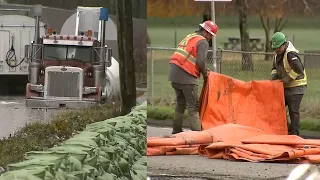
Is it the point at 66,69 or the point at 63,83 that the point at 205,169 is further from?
the point at 66,69

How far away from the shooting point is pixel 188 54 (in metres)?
2.80

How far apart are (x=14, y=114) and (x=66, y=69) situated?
0.55m

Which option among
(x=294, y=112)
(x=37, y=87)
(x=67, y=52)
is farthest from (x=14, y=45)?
(x=294, y=112)

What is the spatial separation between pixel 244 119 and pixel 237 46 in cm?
40

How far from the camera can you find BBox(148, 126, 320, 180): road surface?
107 inches

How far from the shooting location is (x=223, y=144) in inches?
122

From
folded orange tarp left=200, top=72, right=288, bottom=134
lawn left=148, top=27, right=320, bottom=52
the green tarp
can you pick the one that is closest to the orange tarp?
folded orange tarp left=200, top=72, right=288, bottom=134

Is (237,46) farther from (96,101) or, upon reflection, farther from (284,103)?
(96,101)

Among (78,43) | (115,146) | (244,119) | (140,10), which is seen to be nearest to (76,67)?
(78,43)

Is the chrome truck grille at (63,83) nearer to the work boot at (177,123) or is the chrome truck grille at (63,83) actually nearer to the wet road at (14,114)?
the wet road at (14,114)

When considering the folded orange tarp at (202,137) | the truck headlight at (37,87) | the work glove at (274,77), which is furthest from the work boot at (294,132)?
the truck headlight at (37,87)

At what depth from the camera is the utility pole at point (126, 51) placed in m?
3.74

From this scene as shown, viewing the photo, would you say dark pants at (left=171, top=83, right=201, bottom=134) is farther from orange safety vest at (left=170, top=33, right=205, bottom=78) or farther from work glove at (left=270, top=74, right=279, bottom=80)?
work glove at (left=270, top=74, right=279, bottom=80)

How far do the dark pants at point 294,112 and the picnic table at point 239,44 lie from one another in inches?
14.9
